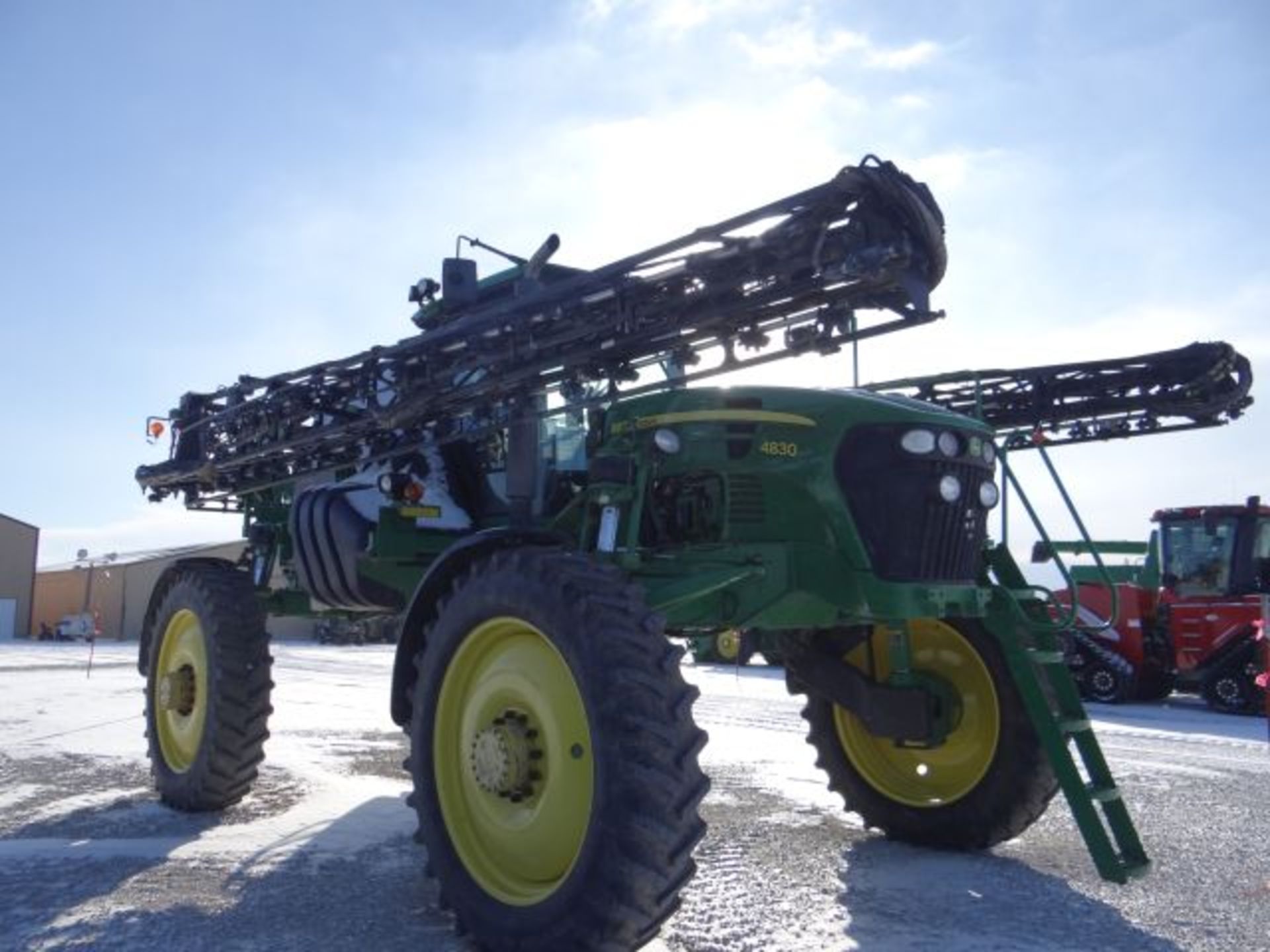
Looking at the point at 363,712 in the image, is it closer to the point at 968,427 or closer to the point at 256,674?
the point at 256,674

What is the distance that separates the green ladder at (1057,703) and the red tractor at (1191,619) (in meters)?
9.20

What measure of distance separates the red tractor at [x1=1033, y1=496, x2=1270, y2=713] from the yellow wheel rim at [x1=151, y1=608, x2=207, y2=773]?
10659mm

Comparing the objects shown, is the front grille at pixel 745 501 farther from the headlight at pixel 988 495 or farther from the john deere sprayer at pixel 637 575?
the headlight at pixel 988 495

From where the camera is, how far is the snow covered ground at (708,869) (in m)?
3.96

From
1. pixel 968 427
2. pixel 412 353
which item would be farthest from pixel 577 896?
pixel 412 353

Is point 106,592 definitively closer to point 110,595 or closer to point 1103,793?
point 110,595

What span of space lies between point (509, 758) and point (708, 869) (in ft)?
4.61

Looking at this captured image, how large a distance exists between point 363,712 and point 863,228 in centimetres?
935

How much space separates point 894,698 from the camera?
523cm

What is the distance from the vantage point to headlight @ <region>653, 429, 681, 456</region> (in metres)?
4.58

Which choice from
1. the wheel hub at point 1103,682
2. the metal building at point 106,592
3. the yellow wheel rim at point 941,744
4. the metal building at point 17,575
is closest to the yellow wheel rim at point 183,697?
the yellow wheel rim at point 941,744

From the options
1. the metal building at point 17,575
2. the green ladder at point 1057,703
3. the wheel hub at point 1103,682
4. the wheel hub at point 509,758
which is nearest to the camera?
the wheel hub at point 509,758

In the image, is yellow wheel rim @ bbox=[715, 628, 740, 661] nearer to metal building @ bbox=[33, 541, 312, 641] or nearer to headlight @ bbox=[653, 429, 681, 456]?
headlight @ bbox=[653, 429, 681, 456]

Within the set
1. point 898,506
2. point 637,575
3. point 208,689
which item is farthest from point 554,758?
point 208,689
